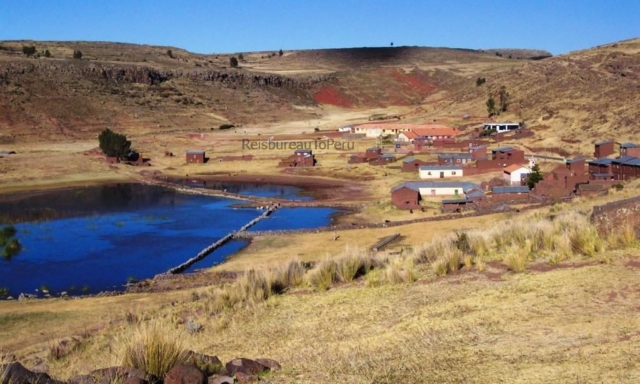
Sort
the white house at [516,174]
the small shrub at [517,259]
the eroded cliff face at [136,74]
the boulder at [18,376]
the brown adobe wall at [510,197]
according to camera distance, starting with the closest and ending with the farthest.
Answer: the boulder at [18,376] → the small shrub at [517,259] → the brown adobe wall at [510,197] → the white house at [516,174] → the eroded cliff face at [136,74]

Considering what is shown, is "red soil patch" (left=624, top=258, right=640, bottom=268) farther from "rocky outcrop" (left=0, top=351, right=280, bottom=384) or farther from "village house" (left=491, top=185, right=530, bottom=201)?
"village house" (left=491, top=185, right=530, bottom=201)

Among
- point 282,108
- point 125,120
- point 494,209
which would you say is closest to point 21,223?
point 494,209

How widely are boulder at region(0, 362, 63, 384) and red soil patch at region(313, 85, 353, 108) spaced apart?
153055mm

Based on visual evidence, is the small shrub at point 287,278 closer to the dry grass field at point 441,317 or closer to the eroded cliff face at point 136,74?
the dry grass field at point 441,317

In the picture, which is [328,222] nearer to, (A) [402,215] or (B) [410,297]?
(A) [402,215]

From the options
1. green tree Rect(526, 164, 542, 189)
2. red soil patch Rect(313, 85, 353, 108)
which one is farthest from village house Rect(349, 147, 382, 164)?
red soil patch Rect(313, 85, 353, 108)

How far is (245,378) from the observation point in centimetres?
766

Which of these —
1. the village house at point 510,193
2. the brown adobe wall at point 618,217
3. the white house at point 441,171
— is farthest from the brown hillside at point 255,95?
the brown adobe wall at point 618,217

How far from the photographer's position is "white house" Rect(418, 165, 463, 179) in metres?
63.3

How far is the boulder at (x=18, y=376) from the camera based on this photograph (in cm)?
716

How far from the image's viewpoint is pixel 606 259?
11.8 meters

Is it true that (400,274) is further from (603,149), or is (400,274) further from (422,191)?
(603,149)

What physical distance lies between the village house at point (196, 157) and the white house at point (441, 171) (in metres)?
30.6

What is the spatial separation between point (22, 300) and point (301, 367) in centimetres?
2280
